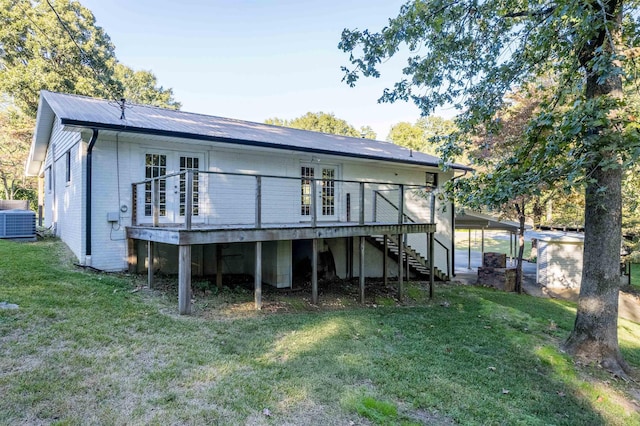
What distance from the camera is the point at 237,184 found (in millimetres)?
9797

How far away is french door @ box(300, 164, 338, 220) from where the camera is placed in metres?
11.3

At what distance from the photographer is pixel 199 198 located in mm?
9391

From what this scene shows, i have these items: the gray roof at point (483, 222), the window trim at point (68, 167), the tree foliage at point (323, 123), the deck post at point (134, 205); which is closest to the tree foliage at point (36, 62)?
the window trim at point (68, 167)

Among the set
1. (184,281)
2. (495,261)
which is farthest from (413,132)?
(184,281)

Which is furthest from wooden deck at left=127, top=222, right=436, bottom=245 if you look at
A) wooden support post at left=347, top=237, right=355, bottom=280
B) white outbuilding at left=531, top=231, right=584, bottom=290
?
white outbuilding at left=531, top=231, right=584, bottom=290

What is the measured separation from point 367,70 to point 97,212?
21.9 feet

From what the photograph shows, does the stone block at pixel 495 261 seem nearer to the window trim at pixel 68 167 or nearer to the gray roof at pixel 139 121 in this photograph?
the gray roof at pixel 139 121

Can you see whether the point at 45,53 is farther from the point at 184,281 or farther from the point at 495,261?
the point at 495,261

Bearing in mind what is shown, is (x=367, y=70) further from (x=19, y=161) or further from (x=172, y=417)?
(x=19, y=161)

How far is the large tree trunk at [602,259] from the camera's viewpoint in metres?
5.76

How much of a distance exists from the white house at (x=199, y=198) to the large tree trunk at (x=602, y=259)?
2.32 meters

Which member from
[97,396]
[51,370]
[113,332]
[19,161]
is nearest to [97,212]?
[113,332]

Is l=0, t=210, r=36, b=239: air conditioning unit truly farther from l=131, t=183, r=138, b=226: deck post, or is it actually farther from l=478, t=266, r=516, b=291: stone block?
l=478, t=266, r=516, b=291: stone block

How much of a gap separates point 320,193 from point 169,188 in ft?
15.0
